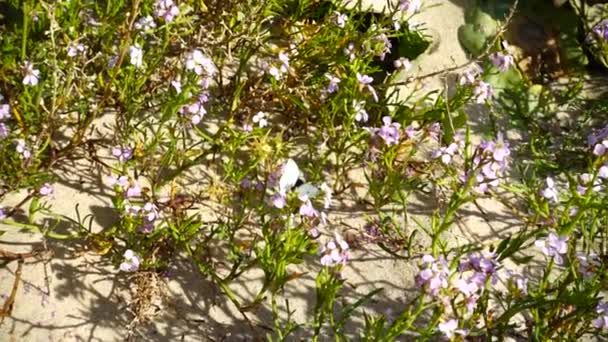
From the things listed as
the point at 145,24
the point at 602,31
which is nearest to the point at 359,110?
the point at 145,24

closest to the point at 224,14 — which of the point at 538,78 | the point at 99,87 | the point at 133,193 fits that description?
the point at 99,87

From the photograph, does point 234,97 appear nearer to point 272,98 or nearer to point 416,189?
point 272,98

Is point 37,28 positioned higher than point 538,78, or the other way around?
point 538,78

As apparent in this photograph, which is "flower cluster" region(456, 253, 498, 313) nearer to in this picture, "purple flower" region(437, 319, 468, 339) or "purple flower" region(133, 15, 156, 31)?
"purple flower" region(437, 319, 468, 339)

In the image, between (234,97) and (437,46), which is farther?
(437,46)

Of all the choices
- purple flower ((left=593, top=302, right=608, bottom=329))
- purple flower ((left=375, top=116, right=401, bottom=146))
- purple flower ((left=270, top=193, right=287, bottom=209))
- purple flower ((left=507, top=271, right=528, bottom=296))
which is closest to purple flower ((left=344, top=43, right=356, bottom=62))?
purple flower ((left=375, top=116, right=401, bottom=146))
